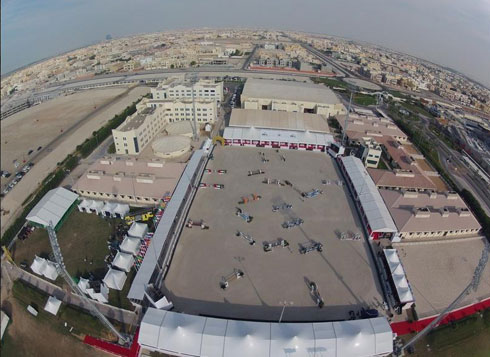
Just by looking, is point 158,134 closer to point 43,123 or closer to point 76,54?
point 43,123

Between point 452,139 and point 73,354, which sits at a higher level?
point 452,139

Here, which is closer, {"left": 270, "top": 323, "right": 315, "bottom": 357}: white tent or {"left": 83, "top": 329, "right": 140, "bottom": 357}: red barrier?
{"left": 270, "top": 323, "right": 315, "bottom": 357}: white tent

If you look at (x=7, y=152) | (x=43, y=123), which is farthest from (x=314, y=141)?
(x=43, y=123)

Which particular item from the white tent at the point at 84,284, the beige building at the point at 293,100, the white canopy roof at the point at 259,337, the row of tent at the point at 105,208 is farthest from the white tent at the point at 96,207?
the beige building at the point at 293,100

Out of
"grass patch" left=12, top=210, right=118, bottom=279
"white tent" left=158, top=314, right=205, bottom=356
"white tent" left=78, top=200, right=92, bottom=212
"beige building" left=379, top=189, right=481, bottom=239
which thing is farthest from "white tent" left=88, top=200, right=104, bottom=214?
"beige building" left=379, top=189, right=481, bottom=239

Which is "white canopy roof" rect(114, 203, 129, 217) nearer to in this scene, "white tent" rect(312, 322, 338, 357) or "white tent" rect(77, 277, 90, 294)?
"white tent" rect(77, 277, 90, 294)

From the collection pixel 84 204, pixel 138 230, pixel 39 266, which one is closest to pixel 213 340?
pixel 138 230
